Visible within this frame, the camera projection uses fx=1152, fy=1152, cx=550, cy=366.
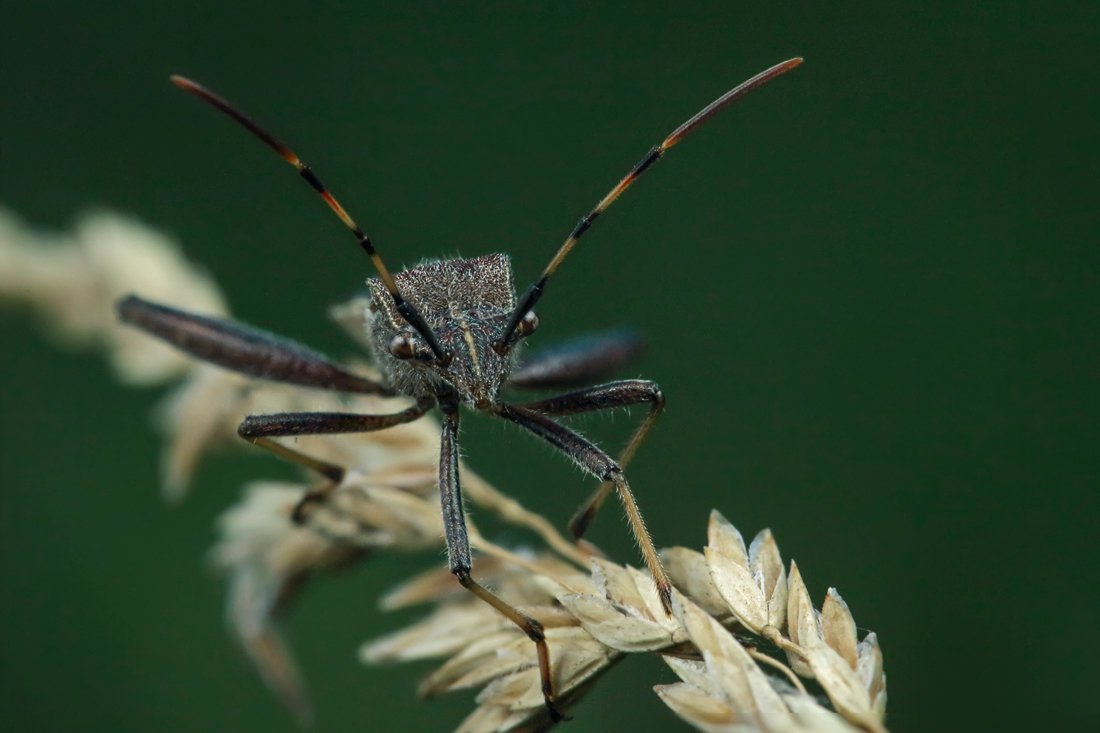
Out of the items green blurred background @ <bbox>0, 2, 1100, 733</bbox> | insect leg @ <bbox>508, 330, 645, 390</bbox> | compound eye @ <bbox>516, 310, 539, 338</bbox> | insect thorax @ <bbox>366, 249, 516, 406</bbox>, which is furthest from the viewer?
green blurred background @ <bbox>0, 2, 1100, 733</bbox>

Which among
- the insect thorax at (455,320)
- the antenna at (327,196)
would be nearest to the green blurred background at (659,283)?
the insect thorax at (455,320)

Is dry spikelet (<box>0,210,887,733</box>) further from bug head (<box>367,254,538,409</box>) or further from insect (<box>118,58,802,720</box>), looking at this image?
bug head (<box>367,254,538,409</box>)

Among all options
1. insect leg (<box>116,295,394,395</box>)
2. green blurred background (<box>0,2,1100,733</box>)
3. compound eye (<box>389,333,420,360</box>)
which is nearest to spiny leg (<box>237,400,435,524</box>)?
compound eye (<box>389,333,420,360</box>)

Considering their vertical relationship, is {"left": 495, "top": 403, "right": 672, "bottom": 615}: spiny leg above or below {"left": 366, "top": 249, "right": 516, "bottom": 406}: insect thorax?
below

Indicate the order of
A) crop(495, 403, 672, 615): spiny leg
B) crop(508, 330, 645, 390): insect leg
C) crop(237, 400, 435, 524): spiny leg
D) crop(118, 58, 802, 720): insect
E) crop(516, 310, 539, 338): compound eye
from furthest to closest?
crop(508, 330, 645, 390): insect leg, crop(516, 310, 539, 338): compound eye, crop(237, 400, 435, 524): spiny leg, crop(118, 58, 802, 720): insect, crop(495, 403, 672, 615): spiny leg

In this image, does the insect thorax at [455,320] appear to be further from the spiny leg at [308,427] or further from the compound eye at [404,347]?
the spiny leg at [308,427]

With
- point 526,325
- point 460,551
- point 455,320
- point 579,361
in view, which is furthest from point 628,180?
point 579,361
